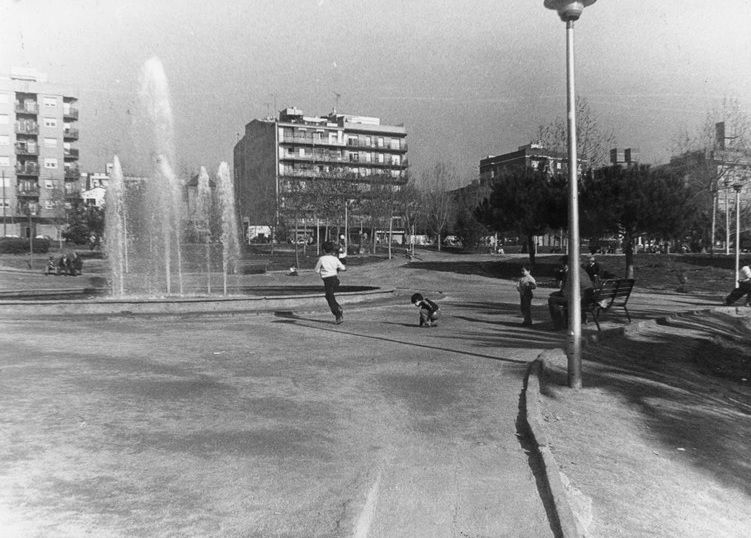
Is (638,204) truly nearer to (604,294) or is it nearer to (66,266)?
(604,294)

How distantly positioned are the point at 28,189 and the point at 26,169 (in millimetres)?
2224

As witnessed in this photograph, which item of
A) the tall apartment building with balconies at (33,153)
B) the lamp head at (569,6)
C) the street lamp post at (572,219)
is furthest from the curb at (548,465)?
the tall apartment building with balconies at (33,153)

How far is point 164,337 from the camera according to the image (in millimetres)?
9969

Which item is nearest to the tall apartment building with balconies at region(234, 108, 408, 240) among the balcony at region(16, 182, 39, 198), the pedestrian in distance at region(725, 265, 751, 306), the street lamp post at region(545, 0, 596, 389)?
the balcony at region(16, 182, 39, 198)

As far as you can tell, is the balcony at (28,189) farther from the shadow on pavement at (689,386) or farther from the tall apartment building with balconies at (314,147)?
the shadow on pavement at (689,386)

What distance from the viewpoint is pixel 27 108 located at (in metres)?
63.9

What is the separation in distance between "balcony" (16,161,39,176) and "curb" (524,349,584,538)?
6708cm

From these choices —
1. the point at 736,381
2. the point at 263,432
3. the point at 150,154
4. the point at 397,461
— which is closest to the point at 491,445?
the point at 397,461

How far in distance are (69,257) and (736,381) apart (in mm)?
27628

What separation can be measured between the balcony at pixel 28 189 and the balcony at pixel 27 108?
7.10 meters

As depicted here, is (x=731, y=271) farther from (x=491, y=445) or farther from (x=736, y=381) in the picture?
(x=491, y=445)

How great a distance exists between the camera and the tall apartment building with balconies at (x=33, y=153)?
61844 mm

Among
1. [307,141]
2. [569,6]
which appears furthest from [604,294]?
[307,141]

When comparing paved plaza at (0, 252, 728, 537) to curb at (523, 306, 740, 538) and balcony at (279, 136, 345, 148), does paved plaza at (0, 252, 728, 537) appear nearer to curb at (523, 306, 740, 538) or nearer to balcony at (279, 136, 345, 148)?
curb at (523, 306, 740, 538)
